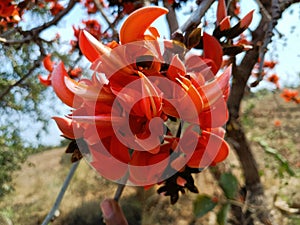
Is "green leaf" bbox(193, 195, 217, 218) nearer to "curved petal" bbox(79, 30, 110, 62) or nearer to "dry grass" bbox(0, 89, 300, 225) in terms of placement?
"dry grass" bbox(0, 89, 300, 225)

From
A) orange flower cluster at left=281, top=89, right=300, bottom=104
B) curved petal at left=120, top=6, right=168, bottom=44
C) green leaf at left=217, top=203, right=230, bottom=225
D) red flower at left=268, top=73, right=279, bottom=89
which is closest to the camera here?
curved petal at left=120, top=6, right=168, bottom=44

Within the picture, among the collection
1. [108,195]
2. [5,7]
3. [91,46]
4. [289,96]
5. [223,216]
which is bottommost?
[289,96]

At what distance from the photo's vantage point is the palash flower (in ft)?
0.89

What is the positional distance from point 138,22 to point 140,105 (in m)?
0.06

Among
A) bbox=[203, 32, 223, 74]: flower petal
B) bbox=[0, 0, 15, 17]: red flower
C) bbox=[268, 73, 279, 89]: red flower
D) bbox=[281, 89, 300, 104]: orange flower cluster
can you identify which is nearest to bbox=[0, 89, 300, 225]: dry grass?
bbox=[268, 73, 279, 89]: red flower

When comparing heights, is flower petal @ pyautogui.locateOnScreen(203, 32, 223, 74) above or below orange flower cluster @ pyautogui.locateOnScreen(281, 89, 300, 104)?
above

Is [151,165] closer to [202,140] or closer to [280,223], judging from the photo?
[202,140]

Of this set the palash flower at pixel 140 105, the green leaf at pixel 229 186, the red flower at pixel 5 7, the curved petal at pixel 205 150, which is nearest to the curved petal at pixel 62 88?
the palash flower at pixel 140 105

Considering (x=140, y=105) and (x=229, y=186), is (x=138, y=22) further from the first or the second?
(x=229, y=186)

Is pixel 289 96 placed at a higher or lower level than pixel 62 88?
lower

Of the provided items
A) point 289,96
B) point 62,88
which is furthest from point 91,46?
point 289,96

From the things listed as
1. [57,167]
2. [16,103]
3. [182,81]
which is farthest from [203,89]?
[57,167]

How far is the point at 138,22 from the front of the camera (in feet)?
0.90

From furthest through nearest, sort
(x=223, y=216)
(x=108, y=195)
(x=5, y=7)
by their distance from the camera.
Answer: (x=108, y=195) → (x=223, y=216) → (x=5, y=7)
